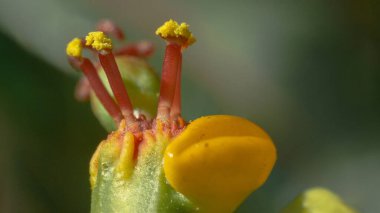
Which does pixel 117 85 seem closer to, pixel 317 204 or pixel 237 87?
pixel 317 204

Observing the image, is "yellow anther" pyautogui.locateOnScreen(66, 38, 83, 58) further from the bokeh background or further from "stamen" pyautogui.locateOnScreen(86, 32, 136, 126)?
the bokeh background

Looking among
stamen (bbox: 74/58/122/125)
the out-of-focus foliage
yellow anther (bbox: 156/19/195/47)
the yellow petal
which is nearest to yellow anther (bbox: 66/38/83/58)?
stamen (bbox: 74/58/122/125)

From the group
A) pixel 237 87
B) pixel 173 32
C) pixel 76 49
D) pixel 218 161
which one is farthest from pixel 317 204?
pixel 237 87

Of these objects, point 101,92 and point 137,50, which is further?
point 137,50

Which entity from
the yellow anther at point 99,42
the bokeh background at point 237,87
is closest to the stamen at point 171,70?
the yellow anther at point 99,42

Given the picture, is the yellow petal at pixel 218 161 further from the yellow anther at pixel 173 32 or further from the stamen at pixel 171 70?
the yellow anther at pixel 173 32
